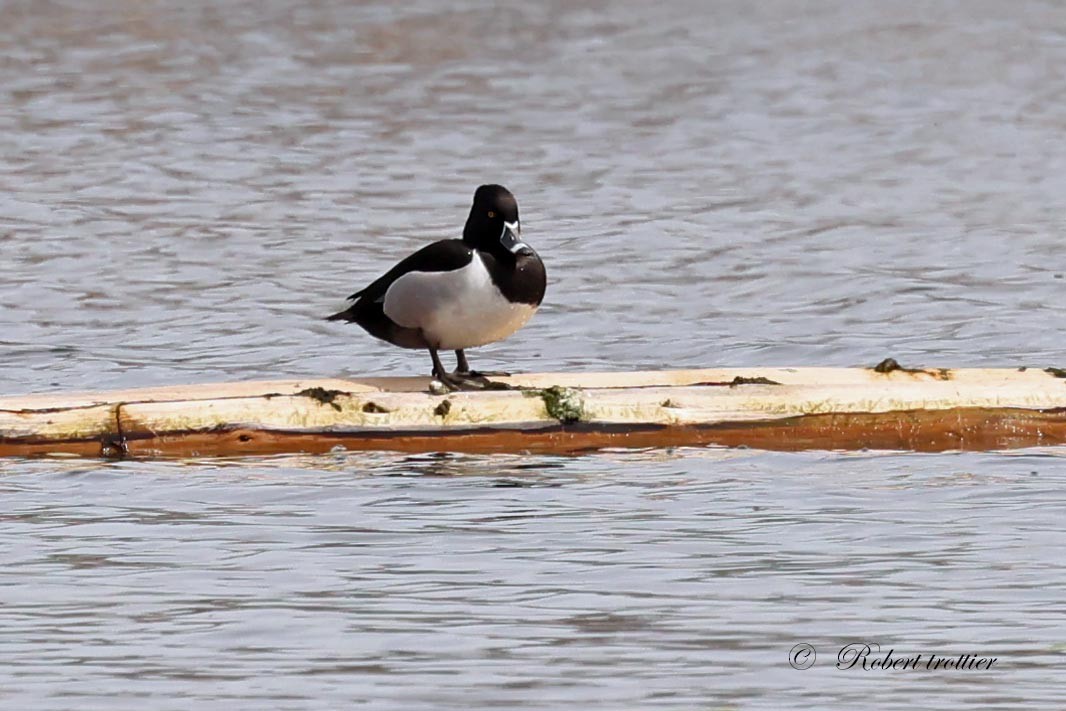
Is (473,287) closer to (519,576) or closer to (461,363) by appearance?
(461,363)

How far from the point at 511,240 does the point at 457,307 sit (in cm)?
38

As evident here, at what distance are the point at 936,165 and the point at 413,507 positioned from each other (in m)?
12.2

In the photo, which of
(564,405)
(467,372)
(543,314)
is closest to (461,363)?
(467,372)

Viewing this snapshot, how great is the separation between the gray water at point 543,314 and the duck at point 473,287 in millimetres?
772

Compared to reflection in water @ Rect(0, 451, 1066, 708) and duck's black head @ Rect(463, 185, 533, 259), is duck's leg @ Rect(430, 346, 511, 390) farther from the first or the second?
duck's black head @ Rect(463, 185, 533, 259)

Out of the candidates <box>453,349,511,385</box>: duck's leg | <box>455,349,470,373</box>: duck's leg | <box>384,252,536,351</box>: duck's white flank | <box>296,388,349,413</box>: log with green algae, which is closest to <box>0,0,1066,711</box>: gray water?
<box>296,388,349,413</box>: log with green algae

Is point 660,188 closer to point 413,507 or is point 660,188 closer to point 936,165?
point 936,165

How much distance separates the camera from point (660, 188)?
1906 cm

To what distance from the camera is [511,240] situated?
9.98 metres

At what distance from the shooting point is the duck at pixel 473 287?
9.91 metres

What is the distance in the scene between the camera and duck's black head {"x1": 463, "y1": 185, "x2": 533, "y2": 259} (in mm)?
9984

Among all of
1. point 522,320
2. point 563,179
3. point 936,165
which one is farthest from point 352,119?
point 522,320

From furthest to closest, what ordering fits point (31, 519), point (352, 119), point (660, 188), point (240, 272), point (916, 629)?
1. point (352, 119)
2. point (660, 188)
3. point (240, 272)
4. point (31, 519)
5. point (916, 629)

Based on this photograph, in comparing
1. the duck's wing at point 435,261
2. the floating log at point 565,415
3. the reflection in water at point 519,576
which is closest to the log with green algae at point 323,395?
the floating log at point 565,415
